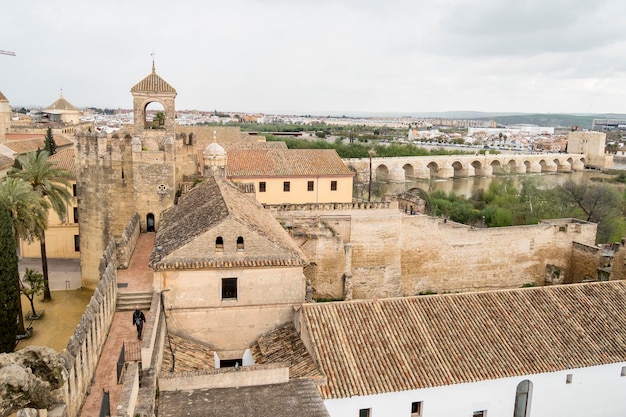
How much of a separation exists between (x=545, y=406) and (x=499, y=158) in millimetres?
73164

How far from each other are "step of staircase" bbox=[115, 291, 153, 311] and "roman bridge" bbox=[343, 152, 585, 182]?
44734mm

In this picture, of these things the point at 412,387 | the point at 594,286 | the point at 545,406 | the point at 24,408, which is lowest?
the point at 545,406

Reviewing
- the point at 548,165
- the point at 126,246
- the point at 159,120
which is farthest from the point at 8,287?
the point at 548,165

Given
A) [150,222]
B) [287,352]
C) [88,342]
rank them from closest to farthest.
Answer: [88,342], [287,352], [150,222]

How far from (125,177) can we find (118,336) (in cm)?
895

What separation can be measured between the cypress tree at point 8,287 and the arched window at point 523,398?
46.6 ft

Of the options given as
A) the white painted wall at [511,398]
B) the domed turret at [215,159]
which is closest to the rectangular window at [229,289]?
the white painted wall at [511,398]

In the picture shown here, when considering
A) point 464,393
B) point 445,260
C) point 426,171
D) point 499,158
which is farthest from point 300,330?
point 499,158

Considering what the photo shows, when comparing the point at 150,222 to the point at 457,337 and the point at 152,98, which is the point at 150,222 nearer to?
the point at 152,98

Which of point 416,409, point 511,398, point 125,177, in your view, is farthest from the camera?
point 125,177

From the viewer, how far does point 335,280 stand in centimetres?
2195

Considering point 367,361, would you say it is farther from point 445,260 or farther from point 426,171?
point 426,171

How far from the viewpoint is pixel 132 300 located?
1471 cm

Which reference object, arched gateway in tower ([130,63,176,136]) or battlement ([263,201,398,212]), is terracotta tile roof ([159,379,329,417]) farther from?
arched gateway in tower ([130,63,176,136])
